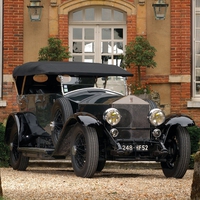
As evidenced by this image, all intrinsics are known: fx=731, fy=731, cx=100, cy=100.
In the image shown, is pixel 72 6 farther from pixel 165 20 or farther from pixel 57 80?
pixel 57 80

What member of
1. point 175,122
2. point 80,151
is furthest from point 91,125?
point 175,122

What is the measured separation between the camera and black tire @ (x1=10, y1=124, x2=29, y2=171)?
37.4 ft

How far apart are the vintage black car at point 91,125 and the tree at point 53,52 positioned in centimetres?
479

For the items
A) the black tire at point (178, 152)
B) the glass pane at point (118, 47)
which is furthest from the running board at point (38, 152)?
the glass pane at point (118, 47)

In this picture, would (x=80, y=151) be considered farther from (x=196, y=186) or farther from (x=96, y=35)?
(x=96, y=35)

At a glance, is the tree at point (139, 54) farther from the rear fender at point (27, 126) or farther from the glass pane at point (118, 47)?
the rear fender at point (27, 126)

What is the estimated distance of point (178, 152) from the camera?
9969 millimetres

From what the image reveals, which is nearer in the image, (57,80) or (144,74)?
(57,80)

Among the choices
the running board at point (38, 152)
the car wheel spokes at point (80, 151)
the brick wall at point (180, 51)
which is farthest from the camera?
the brick wall at point (180, 51)

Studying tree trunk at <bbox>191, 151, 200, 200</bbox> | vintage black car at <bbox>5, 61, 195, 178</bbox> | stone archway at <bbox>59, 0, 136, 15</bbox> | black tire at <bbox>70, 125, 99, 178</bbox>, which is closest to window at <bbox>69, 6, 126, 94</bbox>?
stone archway at <bbox>59, 0, 136, 15</bbox>

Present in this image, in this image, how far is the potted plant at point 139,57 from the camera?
16328mm

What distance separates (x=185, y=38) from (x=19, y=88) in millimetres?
6216

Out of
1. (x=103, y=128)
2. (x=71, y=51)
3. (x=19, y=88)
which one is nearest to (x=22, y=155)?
(x=19, y=88)

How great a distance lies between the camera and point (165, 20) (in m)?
17.2
